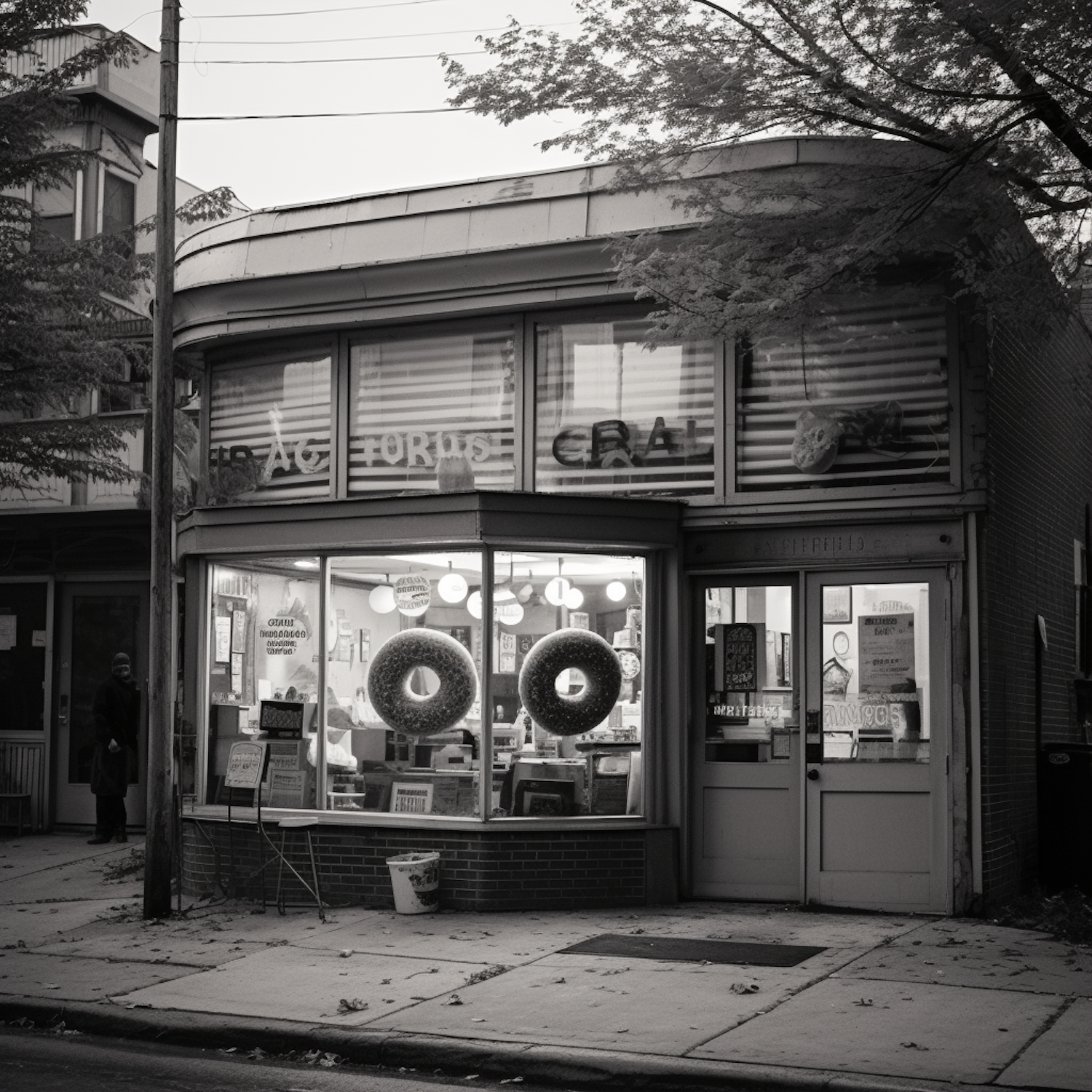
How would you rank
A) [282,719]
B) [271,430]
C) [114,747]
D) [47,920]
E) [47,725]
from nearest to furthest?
[47,920], [282,719], [271,430], [114,747], [47,725]

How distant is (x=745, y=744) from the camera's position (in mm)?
11250

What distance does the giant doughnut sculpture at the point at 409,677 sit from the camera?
37.1ft

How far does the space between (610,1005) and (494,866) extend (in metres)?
3.14

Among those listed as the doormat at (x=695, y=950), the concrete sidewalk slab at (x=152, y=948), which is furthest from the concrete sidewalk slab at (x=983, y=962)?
the concrete sidewalk slab at (x=152, y=948)

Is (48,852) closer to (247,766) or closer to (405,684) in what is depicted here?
(247,766)

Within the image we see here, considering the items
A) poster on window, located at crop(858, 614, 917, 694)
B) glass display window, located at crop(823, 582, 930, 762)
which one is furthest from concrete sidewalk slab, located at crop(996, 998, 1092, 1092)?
poster on window, located at crop(858, 614, 917, 694)

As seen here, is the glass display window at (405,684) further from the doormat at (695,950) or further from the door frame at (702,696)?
the doormat at (695,950)

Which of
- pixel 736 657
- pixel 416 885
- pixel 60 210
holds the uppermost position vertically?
pixel 60 210

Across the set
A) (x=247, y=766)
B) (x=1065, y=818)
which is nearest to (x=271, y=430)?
(x=247, y=766)

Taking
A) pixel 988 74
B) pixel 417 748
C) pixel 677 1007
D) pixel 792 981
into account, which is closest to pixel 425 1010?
pixel 677 1007

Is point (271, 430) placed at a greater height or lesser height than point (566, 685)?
greater

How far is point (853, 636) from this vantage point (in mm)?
10875

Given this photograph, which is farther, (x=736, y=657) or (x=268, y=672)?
(x=268, y=672)

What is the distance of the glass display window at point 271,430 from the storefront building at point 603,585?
6 cm
